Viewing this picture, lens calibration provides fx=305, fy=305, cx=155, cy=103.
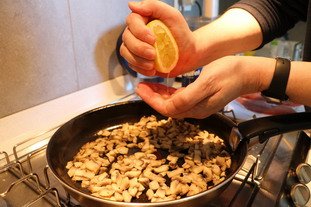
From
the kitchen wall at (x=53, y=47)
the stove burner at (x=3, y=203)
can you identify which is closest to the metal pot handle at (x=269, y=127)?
the stove burner at (x=3, y=203)

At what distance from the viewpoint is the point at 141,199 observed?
0.53m

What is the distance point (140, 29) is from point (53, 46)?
1.14ft

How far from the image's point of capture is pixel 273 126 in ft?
Result: 1.73

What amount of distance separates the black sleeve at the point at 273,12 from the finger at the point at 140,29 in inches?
13.0

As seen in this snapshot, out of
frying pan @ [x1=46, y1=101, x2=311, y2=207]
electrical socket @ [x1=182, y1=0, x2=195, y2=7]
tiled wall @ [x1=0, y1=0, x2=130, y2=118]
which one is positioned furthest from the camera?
electrical socket @ [x1=182, y1=0, x2=195, y2=7]

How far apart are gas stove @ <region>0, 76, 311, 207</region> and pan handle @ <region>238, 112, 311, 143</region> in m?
0.08

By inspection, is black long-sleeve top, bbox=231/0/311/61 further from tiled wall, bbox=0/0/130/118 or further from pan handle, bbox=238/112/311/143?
tiled wall, bbox=0/0/130/118

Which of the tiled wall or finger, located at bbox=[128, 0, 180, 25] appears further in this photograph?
the tiled wall

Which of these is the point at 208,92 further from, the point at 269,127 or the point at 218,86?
the point at 269,127

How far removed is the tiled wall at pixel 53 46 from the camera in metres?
0.73

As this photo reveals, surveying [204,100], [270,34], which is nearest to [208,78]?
[204,100]

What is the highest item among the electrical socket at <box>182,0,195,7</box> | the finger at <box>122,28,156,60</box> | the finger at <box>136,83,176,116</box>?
the finger at <box>122,28,156,60</box>

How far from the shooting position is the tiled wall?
28.8 inches

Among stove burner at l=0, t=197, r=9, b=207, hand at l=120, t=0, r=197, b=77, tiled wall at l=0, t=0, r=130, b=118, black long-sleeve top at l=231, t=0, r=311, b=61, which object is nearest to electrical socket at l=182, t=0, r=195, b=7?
tiled wall at l=0, t=0, r=130, b=118
